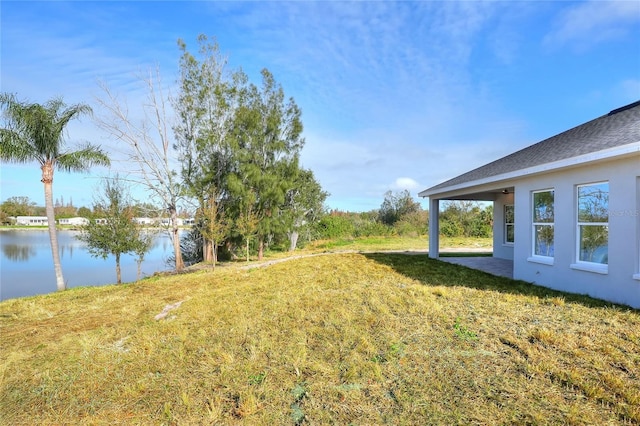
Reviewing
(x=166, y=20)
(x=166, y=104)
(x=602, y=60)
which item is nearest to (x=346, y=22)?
(x=166, y=20)

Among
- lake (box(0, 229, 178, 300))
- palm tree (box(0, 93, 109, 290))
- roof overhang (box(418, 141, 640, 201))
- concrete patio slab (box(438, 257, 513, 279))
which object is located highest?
palm tree (box(0, 93, 109, 290))

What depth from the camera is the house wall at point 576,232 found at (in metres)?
5.21

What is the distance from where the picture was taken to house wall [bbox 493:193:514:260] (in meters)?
12.4

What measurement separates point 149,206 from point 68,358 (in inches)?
499

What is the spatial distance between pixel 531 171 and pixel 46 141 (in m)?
16.4

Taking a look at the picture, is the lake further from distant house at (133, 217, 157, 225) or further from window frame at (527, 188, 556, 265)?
window frame at (527, 188, 556, 265)

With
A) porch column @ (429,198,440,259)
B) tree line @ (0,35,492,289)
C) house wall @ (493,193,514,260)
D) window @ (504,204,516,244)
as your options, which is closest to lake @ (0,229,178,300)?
tree line @ (0,35,492,289)

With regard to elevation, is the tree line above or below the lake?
above

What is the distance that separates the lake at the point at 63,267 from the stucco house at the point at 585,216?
14.8 m

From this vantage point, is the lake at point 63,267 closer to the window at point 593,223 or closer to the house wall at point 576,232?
the house wall at point 576,232

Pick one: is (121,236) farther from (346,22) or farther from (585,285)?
(585,285)

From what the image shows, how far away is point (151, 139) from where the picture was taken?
15.8 m

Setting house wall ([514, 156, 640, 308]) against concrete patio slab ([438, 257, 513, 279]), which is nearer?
house wall ([514, 156, 640, 308])

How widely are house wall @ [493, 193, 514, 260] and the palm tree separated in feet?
54.6
